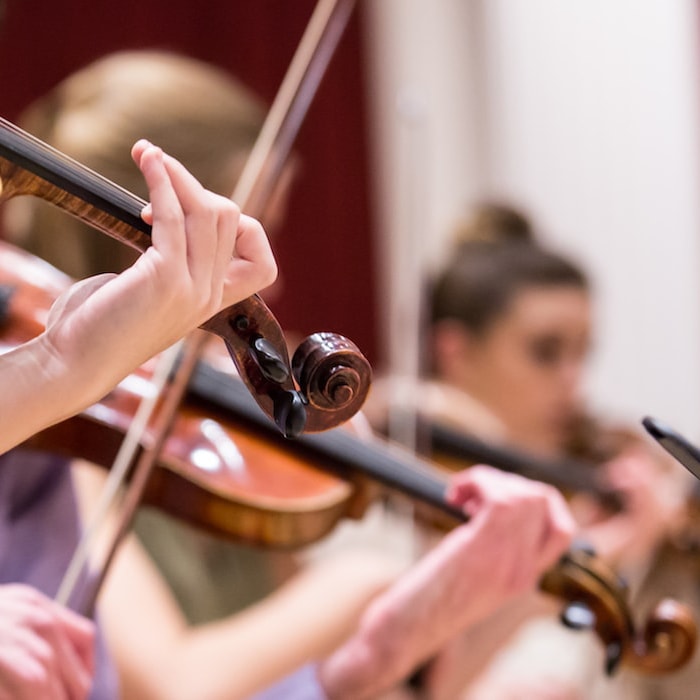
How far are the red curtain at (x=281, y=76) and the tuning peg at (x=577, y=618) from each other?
1071 millimetres

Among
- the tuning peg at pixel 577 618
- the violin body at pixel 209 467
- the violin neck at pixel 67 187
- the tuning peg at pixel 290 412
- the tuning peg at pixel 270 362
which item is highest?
the violin neck at pixel 67 187

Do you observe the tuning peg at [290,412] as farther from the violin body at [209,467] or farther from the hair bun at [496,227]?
the hair bun at [496,227]

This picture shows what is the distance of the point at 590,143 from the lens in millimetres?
2141

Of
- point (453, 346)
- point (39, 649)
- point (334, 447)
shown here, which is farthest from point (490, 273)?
point (39, 649)

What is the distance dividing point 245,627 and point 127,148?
35cm

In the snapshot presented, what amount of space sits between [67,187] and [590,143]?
193 cm

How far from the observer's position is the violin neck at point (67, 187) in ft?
1.04

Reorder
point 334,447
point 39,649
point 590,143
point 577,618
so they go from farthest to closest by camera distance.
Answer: point 590,143, point 334,447, point 577,618, point 39,649

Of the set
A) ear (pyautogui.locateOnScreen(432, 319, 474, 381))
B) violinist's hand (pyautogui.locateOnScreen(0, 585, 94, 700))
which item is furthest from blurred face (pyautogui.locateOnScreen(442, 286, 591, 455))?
violinist's hand (pyautogui.locateOnScreen(0, 585, 94, 700))

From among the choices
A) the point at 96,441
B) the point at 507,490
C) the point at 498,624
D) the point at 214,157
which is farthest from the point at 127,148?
the point at 498,624

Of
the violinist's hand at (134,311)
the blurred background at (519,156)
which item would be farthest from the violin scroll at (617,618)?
the blurred background at (519,156)

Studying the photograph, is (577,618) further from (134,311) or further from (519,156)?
(519,156)

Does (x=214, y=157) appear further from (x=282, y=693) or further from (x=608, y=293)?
(x=608, y=293)

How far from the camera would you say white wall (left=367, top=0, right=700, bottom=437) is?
6.78ft
